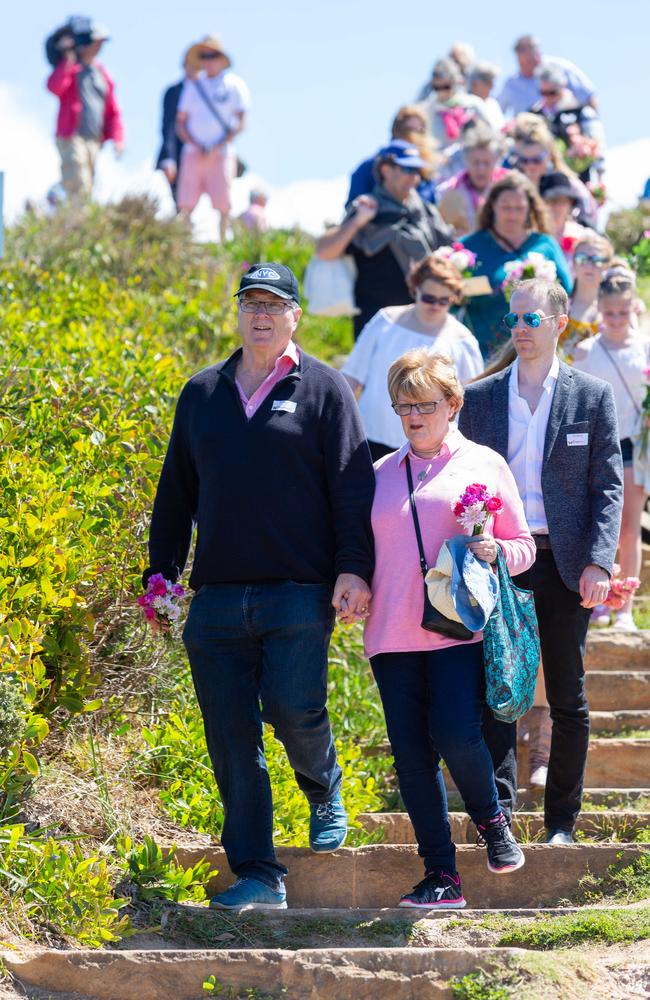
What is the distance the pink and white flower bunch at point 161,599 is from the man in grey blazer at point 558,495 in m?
1.15

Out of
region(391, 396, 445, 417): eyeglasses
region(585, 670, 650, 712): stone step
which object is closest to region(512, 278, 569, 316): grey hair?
region(391, 396, 445, 417): eyeglasses

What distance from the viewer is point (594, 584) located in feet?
16.1

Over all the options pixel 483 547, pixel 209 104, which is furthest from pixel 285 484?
pixel 209 104

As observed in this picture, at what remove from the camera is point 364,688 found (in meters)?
6.98

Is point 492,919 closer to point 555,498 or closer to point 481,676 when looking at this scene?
point 481,676

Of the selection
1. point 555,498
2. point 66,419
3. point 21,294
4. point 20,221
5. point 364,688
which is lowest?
point 364,688

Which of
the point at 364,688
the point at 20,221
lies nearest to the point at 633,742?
the point at 364,688

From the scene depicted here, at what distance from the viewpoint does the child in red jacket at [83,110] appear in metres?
13.1

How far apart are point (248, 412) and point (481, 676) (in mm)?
1132

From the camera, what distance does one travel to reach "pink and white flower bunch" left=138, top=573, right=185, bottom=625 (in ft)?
15.9

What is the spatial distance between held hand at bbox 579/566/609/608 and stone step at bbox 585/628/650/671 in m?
2.35

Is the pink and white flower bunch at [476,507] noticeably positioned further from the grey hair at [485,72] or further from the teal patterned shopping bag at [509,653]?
the grey hair at [485,72]

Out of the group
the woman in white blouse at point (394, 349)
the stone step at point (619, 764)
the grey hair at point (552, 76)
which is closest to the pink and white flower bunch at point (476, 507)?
the woman in white blouse at point (394, 349)

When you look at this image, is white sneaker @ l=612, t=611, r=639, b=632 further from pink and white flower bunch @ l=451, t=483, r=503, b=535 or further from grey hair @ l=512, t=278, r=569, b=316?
pink and white flower bunch @ l=451, t=483, r=503, b=535
